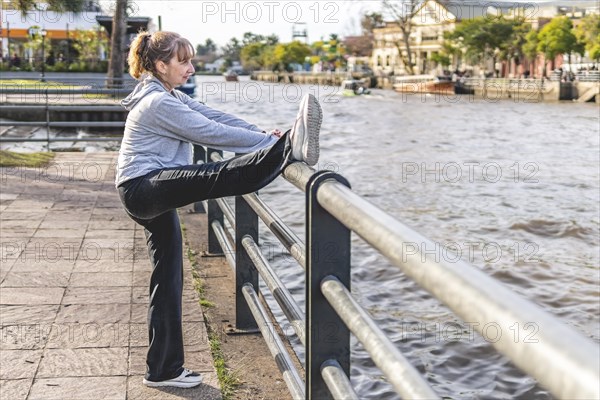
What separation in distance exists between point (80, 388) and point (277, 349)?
794 millimetres

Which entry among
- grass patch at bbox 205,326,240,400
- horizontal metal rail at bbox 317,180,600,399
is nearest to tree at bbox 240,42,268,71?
grass patch at bbox 205,326,240,400

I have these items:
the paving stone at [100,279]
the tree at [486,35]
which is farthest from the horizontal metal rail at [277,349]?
the tree at [486,35]

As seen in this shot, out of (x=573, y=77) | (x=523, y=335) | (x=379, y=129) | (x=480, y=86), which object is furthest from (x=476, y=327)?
(x=480, y=86)

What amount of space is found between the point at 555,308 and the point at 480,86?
60.2 m

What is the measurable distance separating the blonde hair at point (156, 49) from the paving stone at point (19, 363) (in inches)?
51.7

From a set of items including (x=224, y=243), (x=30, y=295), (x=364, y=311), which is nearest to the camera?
(x=364, y=311)

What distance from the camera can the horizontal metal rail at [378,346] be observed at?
5.04 ft

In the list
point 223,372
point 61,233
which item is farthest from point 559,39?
point 223,372

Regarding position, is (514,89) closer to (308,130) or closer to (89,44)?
(89,44)

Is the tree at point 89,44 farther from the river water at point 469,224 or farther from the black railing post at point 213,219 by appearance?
the black railing post at point 213,219

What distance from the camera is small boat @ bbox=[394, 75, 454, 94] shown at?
2653 inches

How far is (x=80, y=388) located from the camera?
3.49m

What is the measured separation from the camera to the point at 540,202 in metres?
15.5

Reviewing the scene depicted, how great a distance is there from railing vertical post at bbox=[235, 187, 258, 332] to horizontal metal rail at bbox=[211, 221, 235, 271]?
37cm
